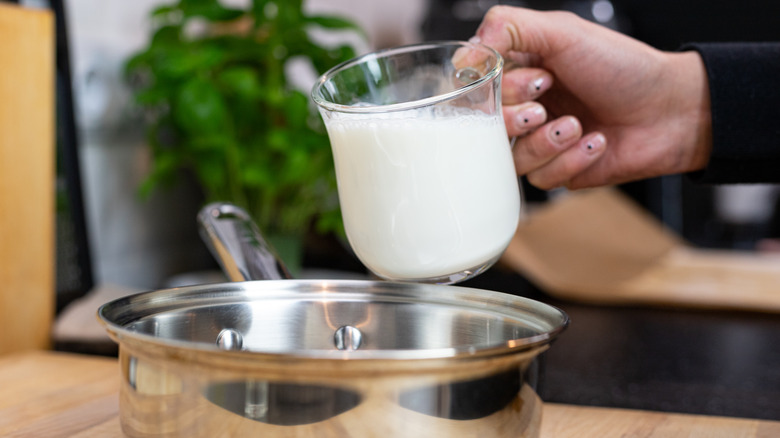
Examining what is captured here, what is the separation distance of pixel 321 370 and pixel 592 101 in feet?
1.49

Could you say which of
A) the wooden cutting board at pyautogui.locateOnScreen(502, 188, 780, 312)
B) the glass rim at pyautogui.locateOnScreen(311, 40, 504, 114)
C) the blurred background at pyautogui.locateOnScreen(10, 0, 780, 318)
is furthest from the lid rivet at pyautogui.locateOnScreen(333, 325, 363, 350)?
the wooden cutting board at pyautogui.locateOnScreen(502, 188, 780, 312)

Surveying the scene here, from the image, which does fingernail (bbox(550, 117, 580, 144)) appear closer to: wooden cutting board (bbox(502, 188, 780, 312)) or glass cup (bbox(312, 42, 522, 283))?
glass cup (bbox(312, 42, 522, 283))

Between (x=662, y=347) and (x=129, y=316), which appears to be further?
(x=662, y=347)

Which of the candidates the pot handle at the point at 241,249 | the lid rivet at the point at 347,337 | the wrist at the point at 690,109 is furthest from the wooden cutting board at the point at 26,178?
the wrist at the point at 690,109

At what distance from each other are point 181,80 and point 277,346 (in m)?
0.57

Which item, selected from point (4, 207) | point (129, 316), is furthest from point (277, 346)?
point (4, 207)

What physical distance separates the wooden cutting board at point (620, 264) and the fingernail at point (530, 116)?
0.51 m

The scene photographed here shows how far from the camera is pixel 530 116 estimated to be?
56 centimetres

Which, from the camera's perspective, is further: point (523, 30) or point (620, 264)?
point (620, 264)

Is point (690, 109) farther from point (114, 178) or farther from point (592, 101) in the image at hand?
point (114, 178)

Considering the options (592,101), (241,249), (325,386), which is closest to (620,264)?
(592,101)

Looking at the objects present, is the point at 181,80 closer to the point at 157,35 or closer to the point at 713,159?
the point at 157,35

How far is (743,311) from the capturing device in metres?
1.01

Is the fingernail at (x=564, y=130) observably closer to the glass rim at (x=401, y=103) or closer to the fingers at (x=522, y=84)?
the fingers at (x=522, y=84)
